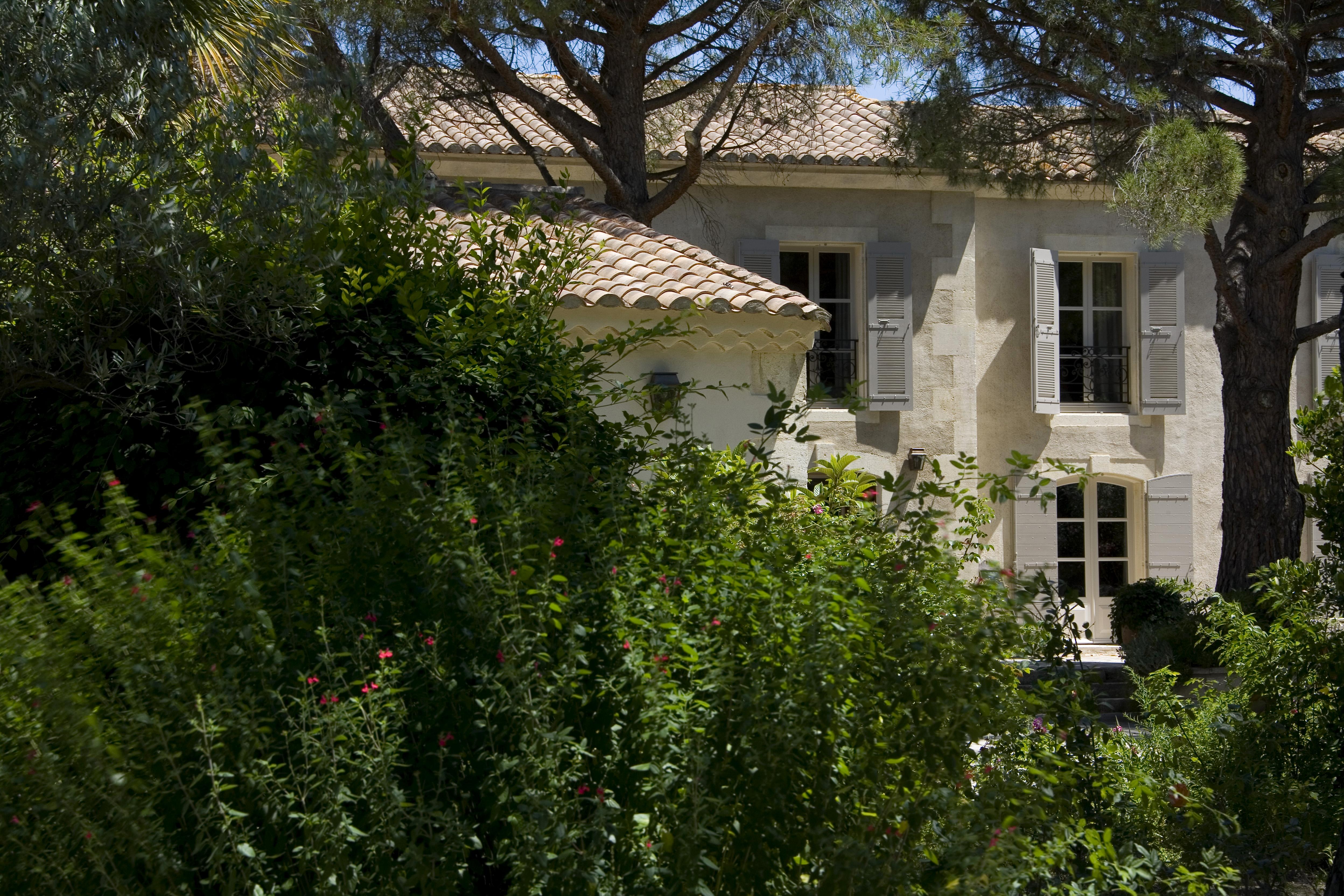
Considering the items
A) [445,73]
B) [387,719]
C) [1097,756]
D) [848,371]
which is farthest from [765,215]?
[387,719]

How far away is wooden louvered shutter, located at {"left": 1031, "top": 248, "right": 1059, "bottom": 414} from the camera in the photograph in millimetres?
15430

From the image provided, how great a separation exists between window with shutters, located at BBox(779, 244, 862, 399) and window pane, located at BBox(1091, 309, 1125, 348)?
131 inches

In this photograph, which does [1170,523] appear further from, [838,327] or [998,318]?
[838,327]

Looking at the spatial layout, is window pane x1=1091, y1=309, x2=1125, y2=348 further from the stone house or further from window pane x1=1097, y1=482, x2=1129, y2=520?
window pane x1=1097, y1=482, x2=1129, y2=520

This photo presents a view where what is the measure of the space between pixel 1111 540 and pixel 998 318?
3313mm

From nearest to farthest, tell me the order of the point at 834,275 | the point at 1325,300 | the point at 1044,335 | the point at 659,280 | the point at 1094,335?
the point at 659,280 → the point at 1044,335 → the point at 834,275 → the point at 1325,300 → the point at 1094,335

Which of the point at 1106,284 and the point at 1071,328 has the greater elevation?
the point at 1106,284

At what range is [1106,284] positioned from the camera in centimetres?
1652

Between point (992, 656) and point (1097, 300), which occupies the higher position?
point (1097, 300)

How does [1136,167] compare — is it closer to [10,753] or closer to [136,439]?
[136,439]

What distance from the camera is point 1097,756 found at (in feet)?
12.0

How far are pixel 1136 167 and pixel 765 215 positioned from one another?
18.7ft

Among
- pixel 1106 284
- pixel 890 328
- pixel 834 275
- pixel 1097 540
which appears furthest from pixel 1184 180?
pixel 1097 540

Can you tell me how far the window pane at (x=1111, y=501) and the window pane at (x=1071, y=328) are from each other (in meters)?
1.90
